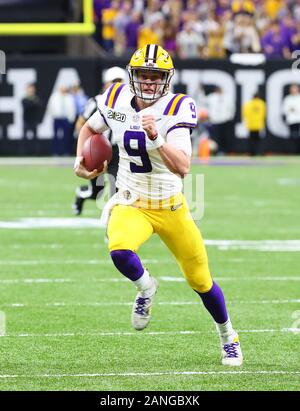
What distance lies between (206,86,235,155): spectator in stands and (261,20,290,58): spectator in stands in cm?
129

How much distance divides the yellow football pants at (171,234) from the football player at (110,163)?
12.2ft

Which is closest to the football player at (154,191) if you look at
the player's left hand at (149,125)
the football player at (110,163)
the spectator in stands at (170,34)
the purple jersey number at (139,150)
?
the purple jersey number at (139,150)

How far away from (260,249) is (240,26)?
42.7ft

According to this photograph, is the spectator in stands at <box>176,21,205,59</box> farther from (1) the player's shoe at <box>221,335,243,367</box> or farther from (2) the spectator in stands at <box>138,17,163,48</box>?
(1) the player's shoe at <box>221,335,243,367</box>

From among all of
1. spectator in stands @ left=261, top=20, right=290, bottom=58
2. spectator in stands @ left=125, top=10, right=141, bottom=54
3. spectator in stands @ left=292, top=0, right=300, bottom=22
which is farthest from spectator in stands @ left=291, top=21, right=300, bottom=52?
spectator in stands @ left=125, top=10, right=141, bottom=54

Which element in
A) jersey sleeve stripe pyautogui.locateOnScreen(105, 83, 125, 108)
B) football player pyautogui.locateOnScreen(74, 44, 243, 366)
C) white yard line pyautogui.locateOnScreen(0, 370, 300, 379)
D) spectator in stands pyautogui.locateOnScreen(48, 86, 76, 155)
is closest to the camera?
white yard line pyautogui.locateOnScreen(0, 370, 300, 379)

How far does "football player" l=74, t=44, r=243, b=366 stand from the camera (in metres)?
5.50

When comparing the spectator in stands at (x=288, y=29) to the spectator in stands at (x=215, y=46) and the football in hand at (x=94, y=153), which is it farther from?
the football in hand at (x=94, y=153)

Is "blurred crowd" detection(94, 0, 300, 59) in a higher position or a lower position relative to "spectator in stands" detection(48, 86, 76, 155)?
higher

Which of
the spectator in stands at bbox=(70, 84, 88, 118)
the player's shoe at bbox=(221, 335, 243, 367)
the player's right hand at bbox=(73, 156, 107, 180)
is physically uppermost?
the player's right hand at bbox=(73, 156, 107, 180)

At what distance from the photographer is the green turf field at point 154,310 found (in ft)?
17.3

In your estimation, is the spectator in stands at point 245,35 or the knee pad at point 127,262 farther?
the spectator in stands at point 245,35

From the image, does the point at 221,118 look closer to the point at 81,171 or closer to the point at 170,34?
the point at 170,34

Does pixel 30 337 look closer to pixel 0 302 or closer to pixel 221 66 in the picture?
pixel 0 302
